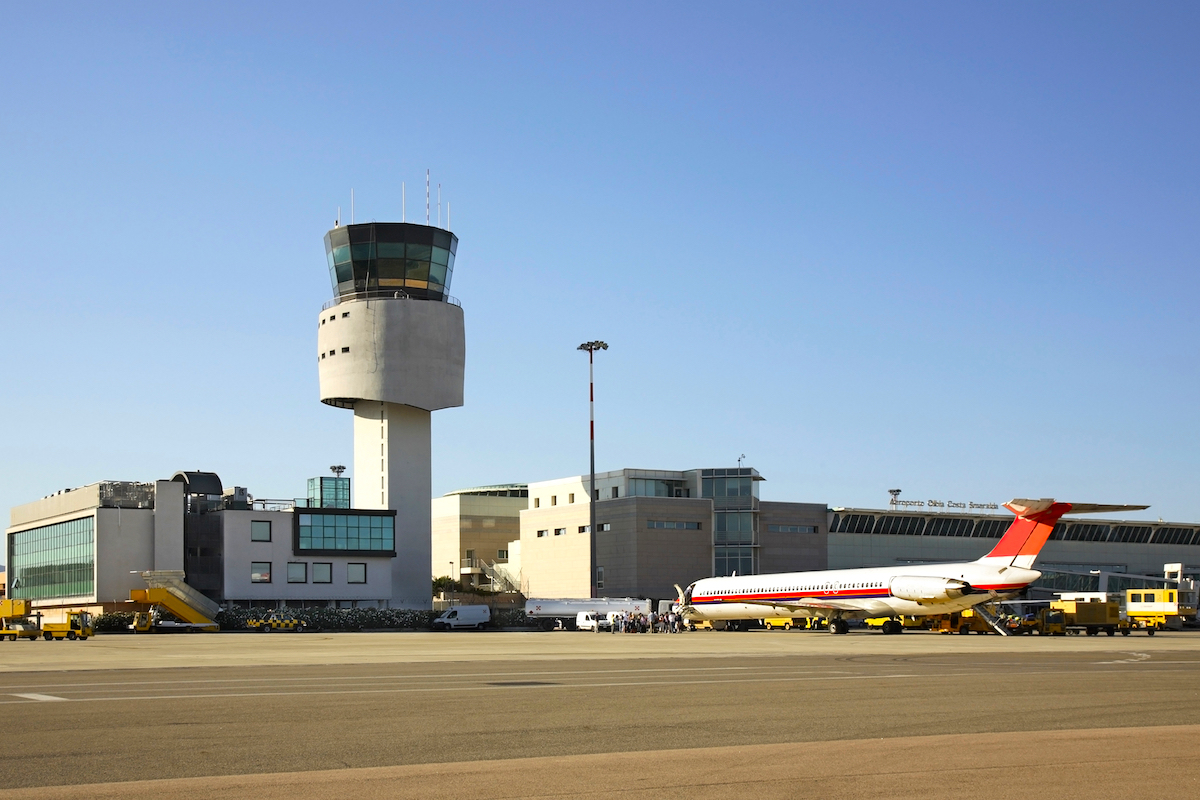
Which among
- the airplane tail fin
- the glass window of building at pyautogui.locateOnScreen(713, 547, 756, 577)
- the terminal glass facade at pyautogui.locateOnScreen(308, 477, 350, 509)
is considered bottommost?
the glass window of building at pyautogui.locateOnScreen(713, 547, 756, 577)

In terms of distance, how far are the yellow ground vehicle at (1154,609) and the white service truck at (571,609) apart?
31548mm

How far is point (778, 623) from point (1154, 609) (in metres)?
22.3

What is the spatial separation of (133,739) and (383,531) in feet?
265

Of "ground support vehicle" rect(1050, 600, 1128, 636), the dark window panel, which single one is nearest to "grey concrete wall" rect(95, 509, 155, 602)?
the dark window panel

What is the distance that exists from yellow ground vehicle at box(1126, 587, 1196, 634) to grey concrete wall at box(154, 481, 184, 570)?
6325 centimetres

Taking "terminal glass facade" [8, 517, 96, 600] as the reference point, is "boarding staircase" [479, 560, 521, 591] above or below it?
below

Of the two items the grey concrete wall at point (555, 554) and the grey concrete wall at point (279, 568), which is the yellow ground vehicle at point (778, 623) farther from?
the grey concrete wall at point (279, 568)

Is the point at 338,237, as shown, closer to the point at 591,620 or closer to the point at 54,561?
the point at 54,561

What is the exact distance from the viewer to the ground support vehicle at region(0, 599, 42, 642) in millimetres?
64188

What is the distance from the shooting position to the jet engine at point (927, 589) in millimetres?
58375

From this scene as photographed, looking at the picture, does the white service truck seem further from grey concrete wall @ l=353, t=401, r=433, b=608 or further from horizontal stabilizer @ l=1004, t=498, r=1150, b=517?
horizontal stabilizer @ l=1004, t=498, r=1150, b=517

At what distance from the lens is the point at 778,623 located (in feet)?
259

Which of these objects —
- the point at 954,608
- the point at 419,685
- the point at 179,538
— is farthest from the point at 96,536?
the point at 419,685

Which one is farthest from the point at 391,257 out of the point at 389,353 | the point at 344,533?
the point at 344,533
